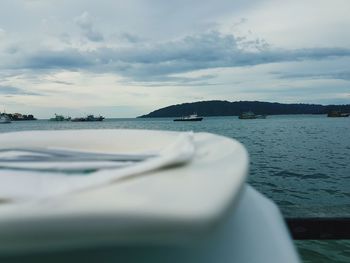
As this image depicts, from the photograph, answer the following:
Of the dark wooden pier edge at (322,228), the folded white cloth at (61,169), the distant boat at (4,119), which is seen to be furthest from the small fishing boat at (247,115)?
the folded white cloth at (61,169)

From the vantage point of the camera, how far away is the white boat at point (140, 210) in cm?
86

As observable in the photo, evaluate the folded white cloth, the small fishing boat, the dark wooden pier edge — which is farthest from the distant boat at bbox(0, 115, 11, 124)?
the folded white cloth

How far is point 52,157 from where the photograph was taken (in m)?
1.59

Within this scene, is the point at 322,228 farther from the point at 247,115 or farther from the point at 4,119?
the point at 247,115

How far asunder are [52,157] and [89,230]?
2.54 ft

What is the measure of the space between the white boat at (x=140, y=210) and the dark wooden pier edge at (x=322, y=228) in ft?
4.11

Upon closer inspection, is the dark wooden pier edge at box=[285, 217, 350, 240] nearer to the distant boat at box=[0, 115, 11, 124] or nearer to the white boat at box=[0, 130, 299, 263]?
the white boat at box=[0, 130, 299, 263]

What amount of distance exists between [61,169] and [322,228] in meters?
2.14

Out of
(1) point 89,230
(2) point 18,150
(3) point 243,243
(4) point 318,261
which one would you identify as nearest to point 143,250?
(1) point 89,230

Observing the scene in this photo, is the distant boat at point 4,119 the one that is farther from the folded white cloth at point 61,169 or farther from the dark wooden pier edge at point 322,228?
the folded white cloth at point 61,169

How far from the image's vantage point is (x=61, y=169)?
1389 mm

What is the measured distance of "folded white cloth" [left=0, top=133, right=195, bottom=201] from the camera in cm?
108

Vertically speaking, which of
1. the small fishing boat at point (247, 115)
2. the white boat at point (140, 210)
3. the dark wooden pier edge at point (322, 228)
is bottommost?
the small fishing boat at point (247, 115)

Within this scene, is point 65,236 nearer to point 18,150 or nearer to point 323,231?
point 18,150
